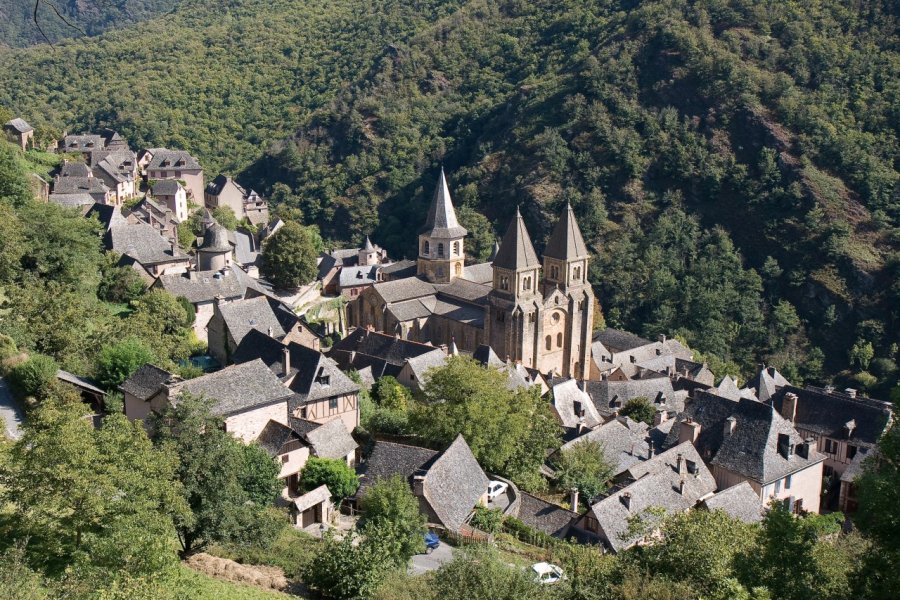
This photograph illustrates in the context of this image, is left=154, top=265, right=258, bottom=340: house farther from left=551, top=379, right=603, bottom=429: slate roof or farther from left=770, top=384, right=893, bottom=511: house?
left=770, top=384, right=893, bottom=511: house

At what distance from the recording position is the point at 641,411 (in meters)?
49.0

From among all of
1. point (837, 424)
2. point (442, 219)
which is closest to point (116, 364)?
point (442, 219)

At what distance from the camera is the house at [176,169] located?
256 feet

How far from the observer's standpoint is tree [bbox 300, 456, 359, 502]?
3267 cm

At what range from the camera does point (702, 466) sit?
40.9 metres

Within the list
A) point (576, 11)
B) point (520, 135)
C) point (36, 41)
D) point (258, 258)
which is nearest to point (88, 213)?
point (258, 258)

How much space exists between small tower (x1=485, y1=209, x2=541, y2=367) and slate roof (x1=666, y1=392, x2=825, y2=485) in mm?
12012

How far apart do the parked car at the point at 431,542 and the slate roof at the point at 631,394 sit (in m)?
21.6

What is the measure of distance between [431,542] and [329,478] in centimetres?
484

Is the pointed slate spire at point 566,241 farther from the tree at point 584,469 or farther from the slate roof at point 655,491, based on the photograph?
the slate roof at point 655,491

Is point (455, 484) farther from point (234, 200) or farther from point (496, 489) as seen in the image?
point (234, 200)

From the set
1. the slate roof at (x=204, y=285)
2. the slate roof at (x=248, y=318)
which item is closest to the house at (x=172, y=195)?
the slate roof at (x=204, y=285)

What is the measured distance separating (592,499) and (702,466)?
24.2 feet

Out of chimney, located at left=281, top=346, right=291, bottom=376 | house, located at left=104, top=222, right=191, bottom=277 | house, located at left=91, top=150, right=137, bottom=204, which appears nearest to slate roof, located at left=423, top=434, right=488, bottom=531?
chimney, located at left=281, top=346, right=291, bottom=376
